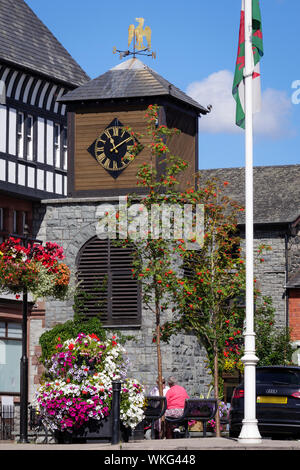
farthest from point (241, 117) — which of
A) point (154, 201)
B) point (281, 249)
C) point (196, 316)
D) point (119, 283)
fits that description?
point (281, 249)

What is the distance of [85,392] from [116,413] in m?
0.87

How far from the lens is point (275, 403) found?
1997 cm

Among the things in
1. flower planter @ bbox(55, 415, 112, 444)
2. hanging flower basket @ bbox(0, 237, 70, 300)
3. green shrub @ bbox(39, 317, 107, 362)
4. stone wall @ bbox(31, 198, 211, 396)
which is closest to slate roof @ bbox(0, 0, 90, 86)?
stone wall @ bbox(31, 198, 211, 396)

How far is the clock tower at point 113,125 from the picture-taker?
33.8m

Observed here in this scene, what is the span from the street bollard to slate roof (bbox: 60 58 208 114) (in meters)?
17.0

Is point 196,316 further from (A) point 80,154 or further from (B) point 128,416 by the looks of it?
(A) point 80,154

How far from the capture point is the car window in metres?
20.2

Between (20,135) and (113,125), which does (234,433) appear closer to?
(113,125)

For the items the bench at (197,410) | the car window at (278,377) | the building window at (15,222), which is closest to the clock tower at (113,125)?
the building window at (15,222)

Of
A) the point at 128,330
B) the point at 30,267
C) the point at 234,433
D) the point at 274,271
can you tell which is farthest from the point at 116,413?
the point at 274,271

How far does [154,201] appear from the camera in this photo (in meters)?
24.8

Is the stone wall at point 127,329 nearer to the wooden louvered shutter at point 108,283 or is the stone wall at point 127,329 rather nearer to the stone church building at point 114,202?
the stone church building at point 114,202

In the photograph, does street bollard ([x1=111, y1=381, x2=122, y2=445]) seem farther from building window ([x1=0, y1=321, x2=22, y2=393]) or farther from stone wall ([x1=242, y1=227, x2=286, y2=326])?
stone wall ([x1=242, y1=227, x2=286, y2=326])

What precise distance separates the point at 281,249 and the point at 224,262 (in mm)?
16222
